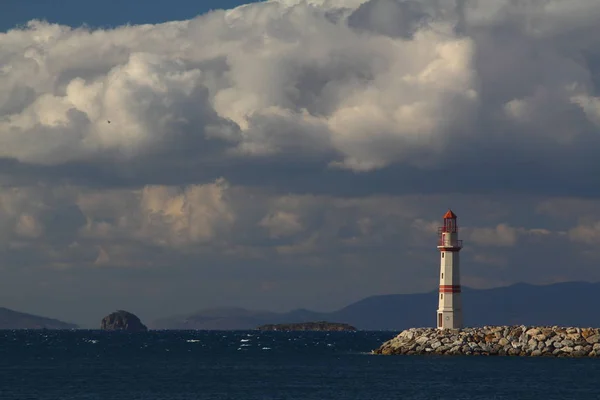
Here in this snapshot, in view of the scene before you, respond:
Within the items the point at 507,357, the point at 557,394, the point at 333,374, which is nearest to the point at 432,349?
the point at 507,357

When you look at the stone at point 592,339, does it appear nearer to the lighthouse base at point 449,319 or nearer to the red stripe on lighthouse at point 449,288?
the lighthouse base at point 449,319

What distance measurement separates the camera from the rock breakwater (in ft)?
393

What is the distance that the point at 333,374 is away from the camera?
110875mm

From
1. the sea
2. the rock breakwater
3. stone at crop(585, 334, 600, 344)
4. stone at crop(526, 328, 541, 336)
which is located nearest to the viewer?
the sea

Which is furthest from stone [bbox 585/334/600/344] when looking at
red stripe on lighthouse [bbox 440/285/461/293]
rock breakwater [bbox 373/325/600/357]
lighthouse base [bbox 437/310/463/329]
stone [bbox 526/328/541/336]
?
red stripe on lighthouse [bbox 440/285/461/293]

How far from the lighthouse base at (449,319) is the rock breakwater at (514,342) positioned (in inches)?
29.0

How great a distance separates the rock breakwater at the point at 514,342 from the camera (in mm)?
119875

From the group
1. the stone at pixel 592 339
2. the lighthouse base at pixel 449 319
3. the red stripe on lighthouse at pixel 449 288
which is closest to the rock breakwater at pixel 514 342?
the stone at pixel 592 339

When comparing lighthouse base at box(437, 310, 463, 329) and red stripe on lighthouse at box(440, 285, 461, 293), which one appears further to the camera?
lighthouse base at box(437, 310, 463, 329)

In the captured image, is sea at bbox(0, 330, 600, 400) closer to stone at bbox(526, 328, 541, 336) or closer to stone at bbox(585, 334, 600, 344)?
stone at bbox(585, 334, 600, 344)

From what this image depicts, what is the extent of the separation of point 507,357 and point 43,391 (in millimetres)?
54576

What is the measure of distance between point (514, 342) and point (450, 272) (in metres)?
12.2

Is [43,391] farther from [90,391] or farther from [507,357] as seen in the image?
[507,357]

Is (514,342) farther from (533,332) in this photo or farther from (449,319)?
(449,319)
